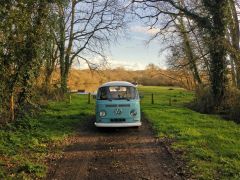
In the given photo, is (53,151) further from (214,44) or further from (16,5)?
(214,44)

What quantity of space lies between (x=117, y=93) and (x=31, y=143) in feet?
17.5

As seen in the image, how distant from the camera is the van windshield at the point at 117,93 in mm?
17484

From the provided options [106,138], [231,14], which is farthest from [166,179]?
[231,14]

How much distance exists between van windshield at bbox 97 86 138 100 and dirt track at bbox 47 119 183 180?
6.06ft

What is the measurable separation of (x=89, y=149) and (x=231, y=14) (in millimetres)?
17002

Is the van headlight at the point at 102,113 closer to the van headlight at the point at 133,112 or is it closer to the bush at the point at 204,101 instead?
the van headlight at the point at 133,112

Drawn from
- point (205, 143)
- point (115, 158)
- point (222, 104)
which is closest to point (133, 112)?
point (205, 143)

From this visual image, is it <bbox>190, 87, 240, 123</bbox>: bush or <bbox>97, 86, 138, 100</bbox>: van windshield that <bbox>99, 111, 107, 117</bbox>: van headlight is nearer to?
<bbox>97, 86, 138, 100</bbox>: van windshield

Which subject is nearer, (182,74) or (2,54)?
(2,54)

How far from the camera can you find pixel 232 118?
23.2 m

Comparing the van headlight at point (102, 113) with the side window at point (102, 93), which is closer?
the van headlight at point (102, 113)

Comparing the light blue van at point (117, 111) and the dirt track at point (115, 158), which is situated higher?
the light blue van at point (117, 111)

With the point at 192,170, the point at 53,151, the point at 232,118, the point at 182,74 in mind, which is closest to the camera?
the point at 192,170

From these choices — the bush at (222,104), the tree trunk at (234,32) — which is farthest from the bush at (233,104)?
the tree trunk at (234,32)
